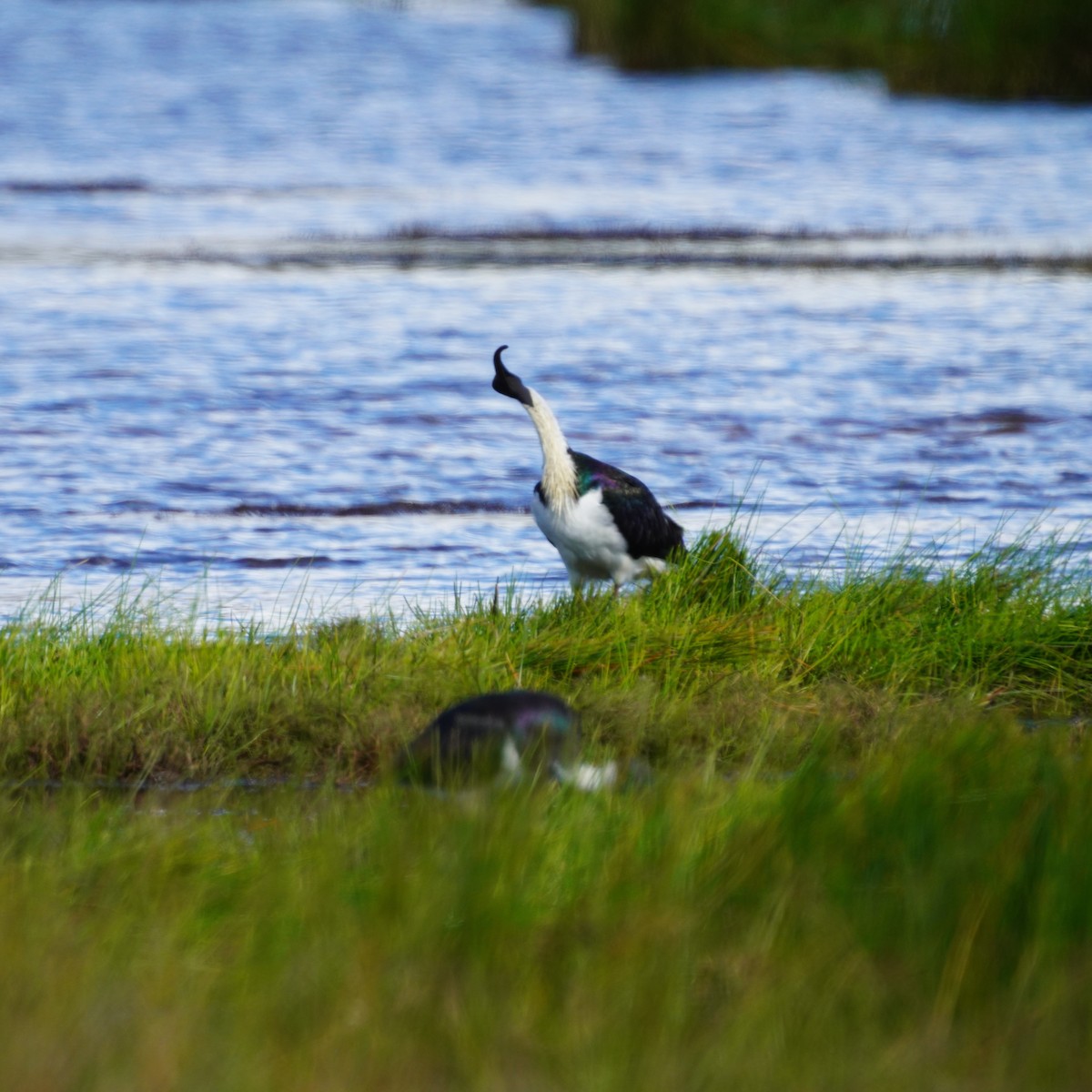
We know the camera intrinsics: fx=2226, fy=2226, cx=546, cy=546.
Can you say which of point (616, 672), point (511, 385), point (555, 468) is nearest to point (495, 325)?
point (511, 385)

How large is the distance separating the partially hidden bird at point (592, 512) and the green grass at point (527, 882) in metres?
0.43

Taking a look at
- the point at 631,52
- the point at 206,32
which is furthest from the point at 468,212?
the point at 206,32

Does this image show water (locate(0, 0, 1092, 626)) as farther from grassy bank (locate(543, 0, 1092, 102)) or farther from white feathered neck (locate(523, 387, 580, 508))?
white feathered neck (locate(523, 387, 580, 508))

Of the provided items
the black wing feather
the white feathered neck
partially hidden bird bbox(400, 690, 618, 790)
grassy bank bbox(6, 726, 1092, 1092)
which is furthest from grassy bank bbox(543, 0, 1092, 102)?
grassy bank bbox(6, 726, 1092, 1092)

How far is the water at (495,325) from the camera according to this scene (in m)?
8.02

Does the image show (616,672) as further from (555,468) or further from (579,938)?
(579,938)

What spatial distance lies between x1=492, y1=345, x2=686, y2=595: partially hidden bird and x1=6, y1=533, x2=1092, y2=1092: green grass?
Answer: 1.40 ft

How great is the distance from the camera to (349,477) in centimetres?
890

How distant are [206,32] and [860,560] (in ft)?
95.5

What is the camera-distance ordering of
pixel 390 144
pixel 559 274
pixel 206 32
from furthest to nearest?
pixel 206 32, pixel 390 144, pixel 559 274

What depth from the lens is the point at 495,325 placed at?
12547 mm

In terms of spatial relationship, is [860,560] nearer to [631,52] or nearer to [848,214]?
[848,214]

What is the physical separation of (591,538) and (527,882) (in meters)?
2.25

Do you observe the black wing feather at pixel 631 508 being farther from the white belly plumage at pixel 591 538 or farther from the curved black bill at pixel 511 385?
the curved black bill at pixel 511 385
